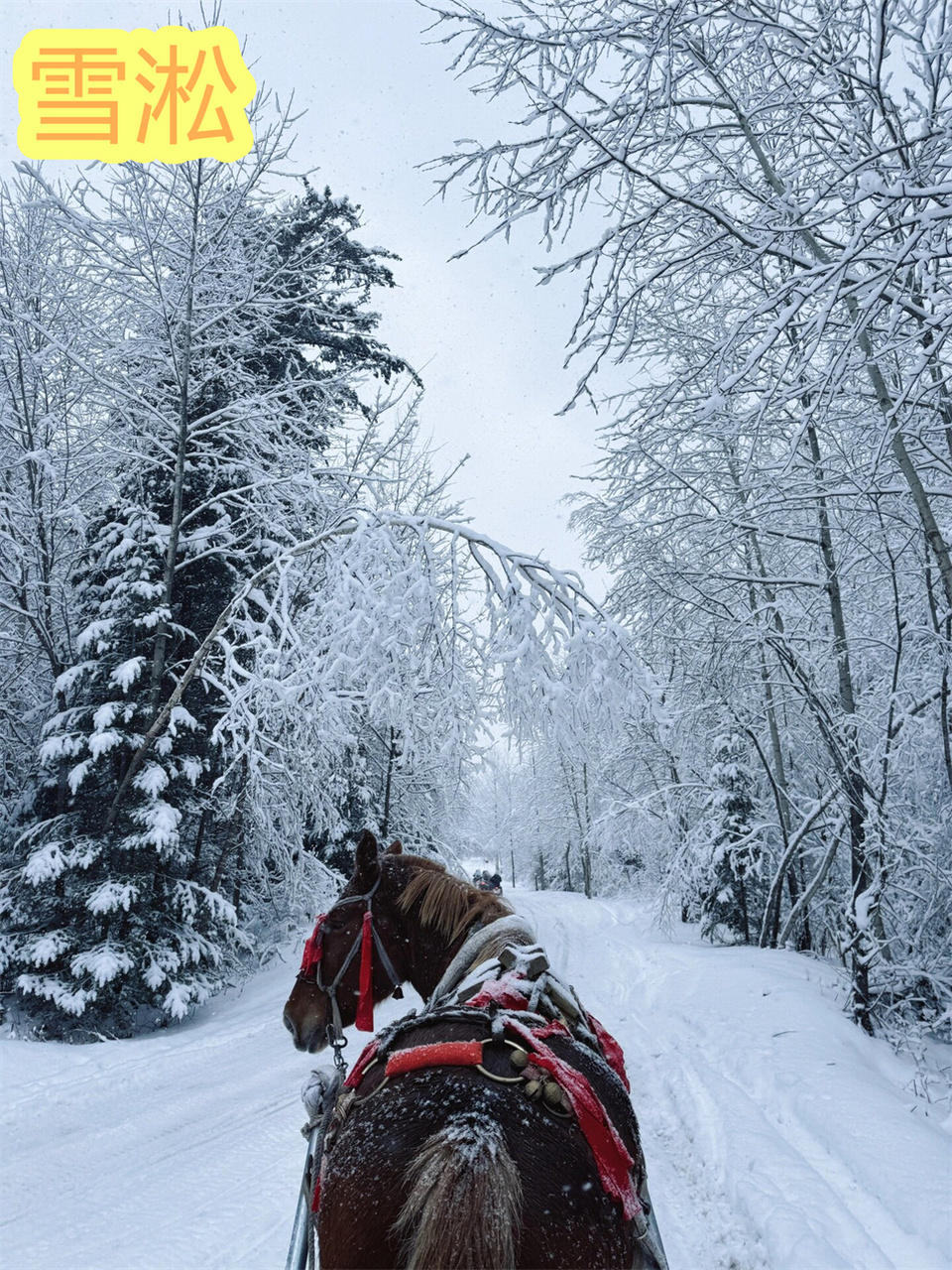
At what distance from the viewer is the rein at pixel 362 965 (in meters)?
3.04

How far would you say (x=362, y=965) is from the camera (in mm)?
3068

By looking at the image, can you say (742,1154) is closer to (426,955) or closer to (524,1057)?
(426,955)

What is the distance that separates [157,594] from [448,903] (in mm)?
6835

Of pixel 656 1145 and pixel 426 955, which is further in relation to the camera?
pixel 656 1145

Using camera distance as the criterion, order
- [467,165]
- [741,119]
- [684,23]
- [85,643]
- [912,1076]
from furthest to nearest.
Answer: [85,643] → [912,1076] → [741,119] → [467,165] → [684,23]

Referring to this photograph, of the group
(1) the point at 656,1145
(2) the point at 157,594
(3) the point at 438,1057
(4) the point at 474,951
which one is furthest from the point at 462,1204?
(2) the point at 157,594

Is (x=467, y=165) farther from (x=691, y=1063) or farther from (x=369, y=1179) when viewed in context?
(x=691, y=1063)

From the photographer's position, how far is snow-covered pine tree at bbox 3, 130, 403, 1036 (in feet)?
25.1

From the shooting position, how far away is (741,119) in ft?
13.3

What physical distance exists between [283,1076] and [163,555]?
6.19 m

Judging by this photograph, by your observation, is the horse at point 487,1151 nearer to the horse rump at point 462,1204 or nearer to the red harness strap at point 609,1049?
the horse rump at point 462,1204

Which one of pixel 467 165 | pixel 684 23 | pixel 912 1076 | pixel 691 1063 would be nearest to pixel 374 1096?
pixel 467 165

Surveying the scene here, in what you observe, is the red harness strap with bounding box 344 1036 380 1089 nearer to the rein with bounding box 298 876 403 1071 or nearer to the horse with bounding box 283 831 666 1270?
the horse with bounding box 283 831 666 1270

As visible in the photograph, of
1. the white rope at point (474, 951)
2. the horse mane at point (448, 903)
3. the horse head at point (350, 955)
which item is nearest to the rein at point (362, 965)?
the horse head at point (350, 955)
